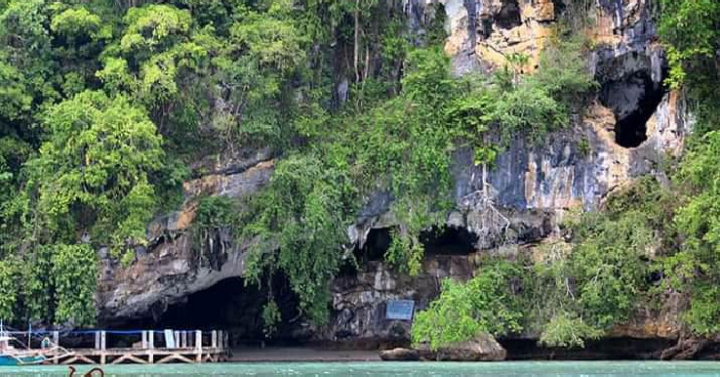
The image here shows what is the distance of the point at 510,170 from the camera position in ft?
97.6

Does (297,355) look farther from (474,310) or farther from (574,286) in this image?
(574,286)

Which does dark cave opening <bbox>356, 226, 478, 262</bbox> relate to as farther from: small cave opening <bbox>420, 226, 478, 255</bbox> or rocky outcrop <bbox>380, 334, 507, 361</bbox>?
rocky outcrop <bbox>380, 334, 507, 361</bbox>

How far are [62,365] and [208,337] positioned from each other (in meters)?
5.18

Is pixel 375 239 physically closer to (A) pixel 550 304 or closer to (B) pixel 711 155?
(A) pixel 550 304

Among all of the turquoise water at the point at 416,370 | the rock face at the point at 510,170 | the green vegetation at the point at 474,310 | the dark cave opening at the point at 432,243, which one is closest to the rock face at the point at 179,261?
the rock face at the point at 510,170

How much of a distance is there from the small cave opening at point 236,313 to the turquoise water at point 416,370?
229 inches

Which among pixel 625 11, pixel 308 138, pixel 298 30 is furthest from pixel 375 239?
pixel 625 11

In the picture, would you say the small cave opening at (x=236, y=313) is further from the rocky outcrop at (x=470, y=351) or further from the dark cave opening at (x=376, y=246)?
the rocky outcrop at (x=470, y=351)

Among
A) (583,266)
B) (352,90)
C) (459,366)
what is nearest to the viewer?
(459,366)

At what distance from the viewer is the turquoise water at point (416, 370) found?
2234cm

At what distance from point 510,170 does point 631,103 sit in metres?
3.80

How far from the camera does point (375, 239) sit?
1261 inches

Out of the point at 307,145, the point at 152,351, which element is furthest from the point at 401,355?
the point at 152,351

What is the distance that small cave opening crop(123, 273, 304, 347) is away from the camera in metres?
33.8
